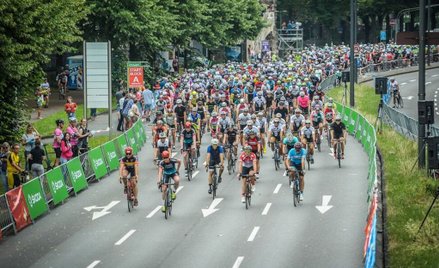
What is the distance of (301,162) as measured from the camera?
30.4 metres

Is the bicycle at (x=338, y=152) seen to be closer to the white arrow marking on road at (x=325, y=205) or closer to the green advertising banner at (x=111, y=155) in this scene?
the white arrow marking on road at (x=325, y=205)

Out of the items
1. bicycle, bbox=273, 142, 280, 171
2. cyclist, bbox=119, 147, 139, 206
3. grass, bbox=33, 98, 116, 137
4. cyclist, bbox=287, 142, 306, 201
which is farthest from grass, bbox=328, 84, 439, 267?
grass, bbox=33, 98, 116, 137

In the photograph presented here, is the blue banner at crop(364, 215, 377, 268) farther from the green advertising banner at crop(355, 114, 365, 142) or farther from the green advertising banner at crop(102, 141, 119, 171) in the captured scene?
the green advertising banner at crop(355, 114, 365, 142)

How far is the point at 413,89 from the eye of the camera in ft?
265

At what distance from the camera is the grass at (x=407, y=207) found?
22.0 m

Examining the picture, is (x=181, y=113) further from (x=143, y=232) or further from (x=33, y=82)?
(x=143, y=232)

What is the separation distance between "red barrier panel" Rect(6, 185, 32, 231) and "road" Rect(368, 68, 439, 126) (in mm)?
32343

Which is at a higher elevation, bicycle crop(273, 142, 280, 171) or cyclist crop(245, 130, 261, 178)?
cyclist crop(245, 130, 261, 178)

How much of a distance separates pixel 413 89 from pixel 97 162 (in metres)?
48.5

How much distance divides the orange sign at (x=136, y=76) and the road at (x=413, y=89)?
1570 centimetres

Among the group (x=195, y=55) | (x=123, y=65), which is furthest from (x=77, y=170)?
(x=195, y=55)

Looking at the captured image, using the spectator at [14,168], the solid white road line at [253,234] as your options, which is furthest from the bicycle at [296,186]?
the spectator at [14,168]

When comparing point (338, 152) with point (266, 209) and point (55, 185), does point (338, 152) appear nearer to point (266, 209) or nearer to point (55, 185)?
point (266, 209)

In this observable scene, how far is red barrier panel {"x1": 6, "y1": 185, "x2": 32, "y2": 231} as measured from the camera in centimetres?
2716
